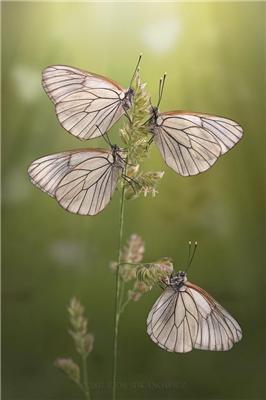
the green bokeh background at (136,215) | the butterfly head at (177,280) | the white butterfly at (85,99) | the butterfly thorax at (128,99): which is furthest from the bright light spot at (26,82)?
the butterfly head at (177,280)

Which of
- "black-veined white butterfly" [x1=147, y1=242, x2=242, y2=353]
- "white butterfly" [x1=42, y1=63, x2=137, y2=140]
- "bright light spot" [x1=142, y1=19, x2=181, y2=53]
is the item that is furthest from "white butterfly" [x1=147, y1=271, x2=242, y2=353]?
"bright light spot" [x1=142, y1=19, x2=181, y2=53]

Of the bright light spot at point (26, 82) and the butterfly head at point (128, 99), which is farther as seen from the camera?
the bright light spot at point (26, 82)

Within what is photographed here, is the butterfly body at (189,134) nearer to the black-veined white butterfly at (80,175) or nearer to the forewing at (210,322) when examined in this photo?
the black-veined white butterfly at (80,175)

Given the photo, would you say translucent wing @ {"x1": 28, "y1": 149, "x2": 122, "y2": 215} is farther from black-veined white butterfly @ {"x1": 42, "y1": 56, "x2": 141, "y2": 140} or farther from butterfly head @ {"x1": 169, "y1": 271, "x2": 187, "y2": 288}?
butterfly head @ {"x1": 169, "y1": 271, "x2": 187, "y2": 288}

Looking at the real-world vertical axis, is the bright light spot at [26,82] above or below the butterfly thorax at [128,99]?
above

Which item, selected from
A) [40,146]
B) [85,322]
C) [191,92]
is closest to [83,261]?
[85,322]

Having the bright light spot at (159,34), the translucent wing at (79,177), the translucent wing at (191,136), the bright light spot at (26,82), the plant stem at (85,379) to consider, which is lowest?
the plant stem at (85,379)

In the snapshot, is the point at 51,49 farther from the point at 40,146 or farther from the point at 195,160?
the point at 195,160
